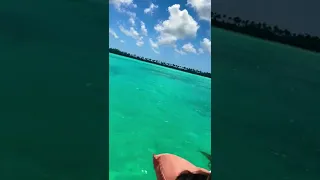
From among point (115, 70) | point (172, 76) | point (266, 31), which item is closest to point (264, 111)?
point (266, 31)

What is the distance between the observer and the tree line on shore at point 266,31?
2.37m

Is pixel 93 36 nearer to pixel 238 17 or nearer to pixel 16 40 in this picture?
pixel 16 40

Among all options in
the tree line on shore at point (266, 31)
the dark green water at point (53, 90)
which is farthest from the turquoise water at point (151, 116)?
the tree line on shore at point (266, 31)

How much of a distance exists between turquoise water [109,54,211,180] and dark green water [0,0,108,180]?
0.17m

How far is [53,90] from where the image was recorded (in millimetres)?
2291

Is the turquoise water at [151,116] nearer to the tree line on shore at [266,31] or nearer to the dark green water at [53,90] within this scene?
the dark green water at [53,90]

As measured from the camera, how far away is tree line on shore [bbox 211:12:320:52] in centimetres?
237

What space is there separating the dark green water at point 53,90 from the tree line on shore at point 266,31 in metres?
0.71

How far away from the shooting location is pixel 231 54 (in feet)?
7.89

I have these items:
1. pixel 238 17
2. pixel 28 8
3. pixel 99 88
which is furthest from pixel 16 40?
pixel 238 17

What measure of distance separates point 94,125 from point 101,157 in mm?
192

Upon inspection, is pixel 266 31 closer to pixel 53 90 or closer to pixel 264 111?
pixel 264 111

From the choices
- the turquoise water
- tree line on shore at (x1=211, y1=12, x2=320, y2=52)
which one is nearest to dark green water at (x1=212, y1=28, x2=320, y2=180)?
tree line on shore at (x1=211, y1=12, x2=320, y2=52)

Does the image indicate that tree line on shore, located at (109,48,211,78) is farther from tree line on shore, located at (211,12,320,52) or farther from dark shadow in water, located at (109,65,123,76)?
tree line on shore, located at (211,12,320,52)
